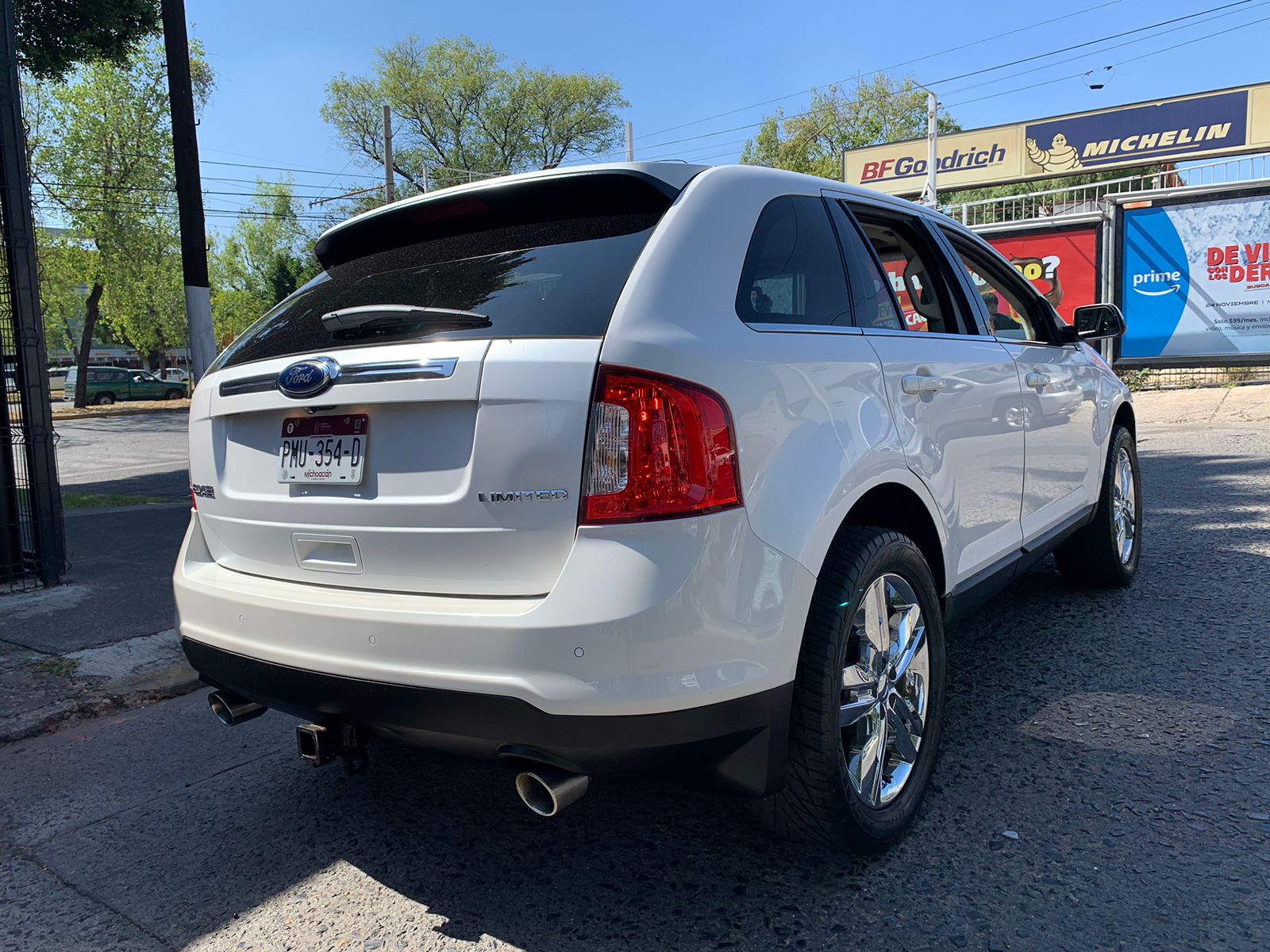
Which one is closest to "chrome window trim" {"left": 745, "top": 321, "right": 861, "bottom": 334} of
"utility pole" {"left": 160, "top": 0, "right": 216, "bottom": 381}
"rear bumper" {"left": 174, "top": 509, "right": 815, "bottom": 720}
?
"rear bumper" {"left": 174, "top": 509, "right": 815, "bottom": 720}

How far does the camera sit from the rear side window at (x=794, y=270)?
2461 millimetres

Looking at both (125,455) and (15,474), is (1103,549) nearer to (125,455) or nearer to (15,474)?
(15,474)

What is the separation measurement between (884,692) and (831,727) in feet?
1.34

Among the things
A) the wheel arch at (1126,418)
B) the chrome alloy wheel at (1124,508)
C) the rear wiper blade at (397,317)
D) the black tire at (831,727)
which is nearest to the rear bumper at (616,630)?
the black tire at (831,727)

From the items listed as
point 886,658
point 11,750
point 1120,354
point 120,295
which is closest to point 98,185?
point 120,295

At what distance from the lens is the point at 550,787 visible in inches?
80.6

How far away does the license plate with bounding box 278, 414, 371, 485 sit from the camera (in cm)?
231

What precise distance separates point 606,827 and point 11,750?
8.10ft

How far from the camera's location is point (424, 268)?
8.82 ft

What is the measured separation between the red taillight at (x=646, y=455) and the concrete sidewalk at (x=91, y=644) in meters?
3.10

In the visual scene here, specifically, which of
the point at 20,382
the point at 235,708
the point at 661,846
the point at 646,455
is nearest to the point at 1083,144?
the point at 20,382

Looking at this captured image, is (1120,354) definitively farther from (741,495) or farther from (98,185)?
(98,185)

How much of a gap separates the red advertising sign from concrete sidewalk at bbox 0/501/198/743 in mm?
17690

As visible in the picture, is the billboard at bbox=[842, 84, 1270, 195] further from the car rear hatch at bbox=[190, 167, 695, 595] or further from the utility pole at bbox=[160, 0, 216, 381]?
the car rear hatch at bbox=[190, 167, 695, 595]
